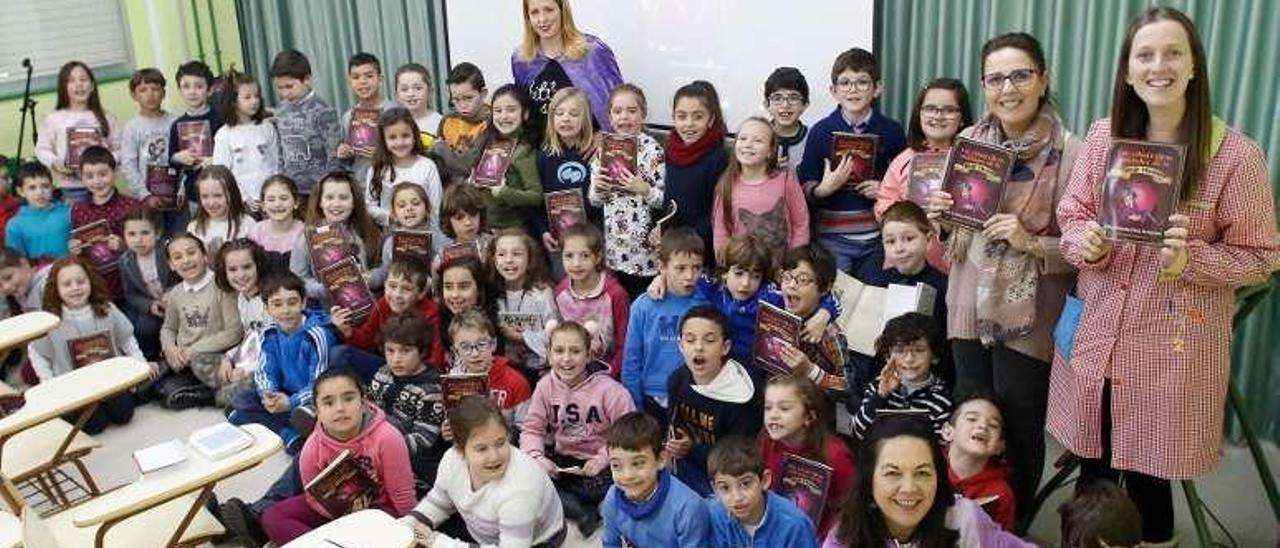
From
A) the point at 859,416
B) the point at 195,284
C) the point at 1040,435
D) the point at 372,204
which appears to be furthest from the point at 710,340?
the point at 195,284

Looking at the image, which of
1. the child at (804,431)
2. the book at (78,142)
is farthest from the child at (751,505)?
the book at (78,142)

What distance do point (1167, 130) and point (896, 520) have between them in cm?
97

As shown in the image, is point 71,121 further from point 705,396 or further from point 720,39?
point 705,396

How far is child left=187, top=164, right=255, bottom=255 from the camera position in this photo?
4.79 meters

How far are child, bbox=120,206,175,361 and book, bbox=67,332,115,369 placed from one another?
0.51 meters

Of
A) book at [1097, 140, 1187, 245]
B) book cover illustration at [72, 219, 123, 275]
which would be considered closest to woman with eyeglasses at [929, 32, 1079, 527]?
book at [1097, 140, 1187, 245]

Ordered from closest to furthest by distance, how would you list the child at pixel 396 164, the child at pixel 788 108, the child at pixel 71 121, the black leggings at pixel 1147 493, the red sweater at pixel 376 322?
the black leggings at pixel 1147 493 < the child at pixel 788 108 < the red sweater at pixel 376 322 < the child at pixel 396 164 < the child at pixel 71 121

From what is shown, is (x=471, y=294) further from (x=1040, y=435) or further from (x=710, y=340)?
(x=1040, y=435)

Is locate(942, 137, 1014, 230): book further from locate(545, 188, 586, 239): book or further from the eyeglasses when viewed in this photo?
locate(545, 188, 586, 239): book

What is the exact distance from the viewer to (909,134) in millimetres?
3754

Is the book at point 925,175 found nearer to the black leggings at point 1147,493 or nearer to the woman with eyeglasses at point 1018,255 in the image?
the woman with eyeglasses at point 1018,255

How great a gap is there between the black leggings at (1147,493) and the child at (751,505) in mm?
713

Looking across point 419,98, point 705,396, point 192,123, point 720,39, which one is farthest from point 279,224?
point 705,396

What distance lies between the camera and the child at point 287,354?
4.04m
